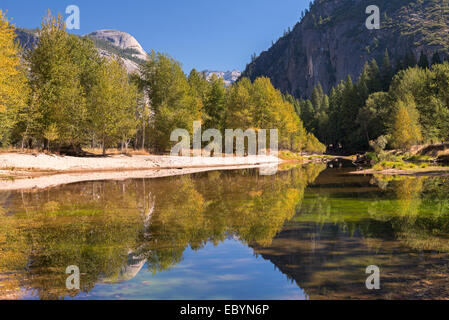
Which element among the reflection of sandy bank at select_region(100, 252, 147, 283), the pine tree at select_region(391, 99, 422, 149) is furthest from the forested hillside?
the reflection of sandy bank at select_region(100, 252, 147, 283)

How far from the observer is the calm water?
6070 mm

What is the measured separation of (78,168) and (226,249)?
3298 centimetres

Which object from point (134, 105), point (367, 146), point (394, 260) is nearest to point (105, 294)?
point (394, 260)

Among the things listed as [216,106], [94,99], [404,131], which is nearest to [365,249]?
[94,99]

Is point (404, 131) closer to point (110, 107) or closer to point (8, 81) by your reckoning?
point (110, 107)

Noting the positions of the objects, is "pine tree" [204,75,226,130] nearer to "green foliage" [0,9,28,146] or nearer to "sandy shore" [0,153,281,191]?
"sandy shore" [0,153,281,191]

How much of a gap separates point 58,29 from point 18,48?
9059mm

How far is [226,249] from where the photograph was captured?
8891 mm

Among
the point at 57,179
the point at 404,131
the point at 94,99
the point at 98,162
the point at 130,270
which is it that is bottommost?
the point at 130,270

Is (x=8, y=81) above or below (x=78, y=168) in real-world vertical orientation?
above

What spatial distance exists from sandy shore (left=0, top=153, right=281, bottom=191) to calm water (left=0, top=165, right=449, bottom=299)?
13.3m

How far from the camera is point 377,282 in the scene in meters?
6.12

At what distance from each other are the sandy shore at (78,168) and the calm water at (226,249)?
43.6 feet
